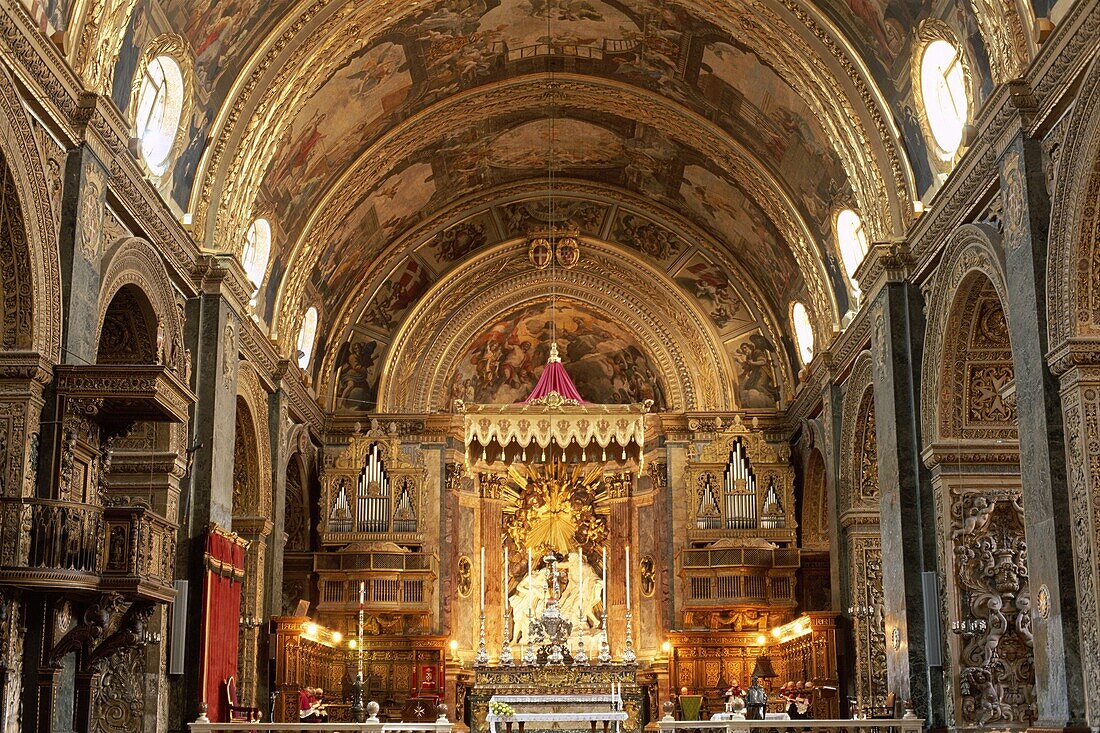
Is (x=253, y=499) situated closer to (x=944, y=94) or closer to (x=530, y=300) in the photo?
(x=530, y=300)

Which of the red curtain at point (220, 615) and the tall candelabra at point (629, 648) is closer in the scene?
the red curtain at point (220, 615)

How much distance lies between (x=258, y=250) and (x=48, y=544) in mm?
9940

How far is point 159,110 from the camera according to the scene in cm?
1652

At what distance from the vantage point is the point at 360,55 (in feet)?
66.1

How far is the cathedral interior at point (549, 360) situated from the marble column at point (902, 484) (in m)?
0.06

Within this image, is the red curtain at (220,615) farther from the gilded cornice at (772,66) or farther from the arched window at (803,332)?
the arched window at (803,332)

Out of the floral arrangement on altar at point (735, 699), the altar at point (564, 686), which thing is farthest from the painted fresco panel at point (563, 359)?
the floral arrangement on altar at point (735, 699)

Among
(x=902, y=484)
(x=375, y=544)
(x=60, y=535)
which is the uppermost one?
(x=902, y=484)

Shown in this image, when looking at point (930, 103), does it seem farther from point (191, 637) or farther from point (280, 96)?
point (191, 637)

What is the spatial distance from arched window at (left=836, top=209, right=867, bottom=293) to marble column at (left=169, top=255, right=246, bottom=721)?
9.52 m

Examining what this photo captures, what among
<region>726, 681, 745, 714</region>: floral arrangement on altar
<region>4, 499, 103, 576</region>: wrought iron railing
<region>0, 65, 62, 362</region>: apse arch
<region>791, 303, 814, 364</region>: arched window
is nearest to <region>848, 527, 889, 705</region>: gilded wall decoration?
<region>726, 681, 745, 714</region>: floral arrangement on altar

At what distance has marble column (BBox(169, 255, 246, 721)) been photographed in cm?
1688

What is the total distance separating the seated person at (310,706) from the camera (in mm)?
20422

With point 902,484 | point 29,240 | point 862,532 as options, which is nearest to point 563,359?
point 862,532
